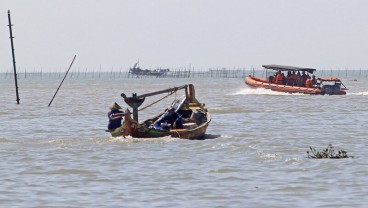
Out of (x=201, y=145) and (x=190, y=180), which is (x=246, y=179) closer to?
(x=190, y=180)

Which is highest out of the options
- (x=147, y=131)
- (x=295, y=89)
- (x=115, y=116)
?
(x=115, y=116)

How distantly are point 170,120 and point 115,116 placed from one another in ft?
5.77

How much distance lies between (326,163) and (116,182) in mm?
5206

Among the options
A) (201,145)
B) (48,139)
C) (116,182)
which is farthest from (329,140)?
(116,182)

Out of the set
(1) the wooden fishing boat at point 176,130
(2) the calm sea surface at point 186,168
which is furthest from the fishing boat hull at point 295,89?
(1) the wooden fishing boat at point 176,130

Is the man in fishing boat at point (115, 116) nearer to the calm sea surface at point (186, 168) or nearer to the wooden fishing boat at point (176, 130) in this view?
the wooden fishing boat at point (176, 130)

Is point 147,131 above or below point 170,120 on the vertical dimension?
below

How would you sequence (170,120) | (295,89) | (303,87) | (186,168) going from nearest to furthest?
(186,168) < (170,120) < (295,89) < (303,87)

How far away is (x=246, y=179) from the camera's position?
1795cm

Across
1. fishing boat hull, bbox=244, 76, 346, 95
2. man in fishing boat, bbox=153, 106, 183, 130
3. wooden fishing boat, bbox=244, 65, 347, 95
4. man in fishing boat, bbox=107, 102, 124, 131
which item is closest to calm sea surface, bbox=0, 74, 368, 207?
man in fishing boat, bbox=107, 102, 124, 131

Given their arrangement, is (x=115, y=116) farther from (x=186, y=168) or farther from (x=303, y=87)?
(x=303, y=87)

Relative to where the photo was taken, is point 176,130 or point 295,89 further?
point 295,89

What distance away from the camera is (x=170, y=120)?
27312 millimetres

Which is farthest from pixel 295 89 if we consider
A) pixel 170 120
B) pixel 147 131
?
pixel 147 131
